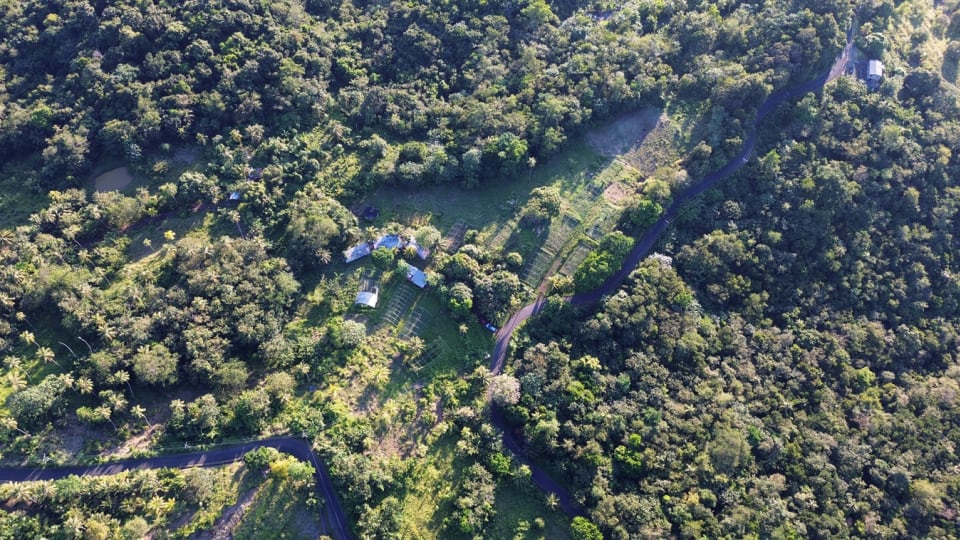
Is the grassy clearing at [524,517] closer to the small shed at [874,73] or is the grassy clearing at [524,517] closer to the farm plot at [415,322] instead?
the farm plot at [415,322]

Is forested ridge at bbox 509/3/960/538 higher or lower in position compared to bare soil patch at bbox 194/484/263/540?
higher

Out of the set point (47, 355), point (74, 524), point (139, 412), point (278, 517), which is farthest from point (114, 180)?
point (278, 517)

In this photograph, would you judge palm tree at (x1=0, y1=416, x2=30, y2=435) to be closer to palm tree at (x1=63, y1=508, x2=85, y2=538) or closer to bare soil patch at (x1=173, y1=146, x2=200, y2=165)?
palm tree at (x1=63, y1=508, x2=85, y2=538)

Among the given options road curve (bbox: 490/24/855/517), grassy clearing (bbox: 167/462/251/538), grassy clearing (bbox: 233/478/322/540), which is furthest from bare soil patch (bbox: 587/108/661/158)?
grassy clearing (bbox: 167/462/251/538)

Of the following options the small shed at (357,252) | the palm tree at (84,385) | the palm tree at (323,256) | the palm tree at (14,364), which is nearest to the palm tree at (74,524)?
the palm tree at (84,385)

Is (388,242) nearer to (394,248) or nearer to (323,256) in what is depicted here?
(394,248)

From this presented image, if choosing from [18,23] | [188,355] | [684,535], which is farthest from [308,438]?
[18,23]

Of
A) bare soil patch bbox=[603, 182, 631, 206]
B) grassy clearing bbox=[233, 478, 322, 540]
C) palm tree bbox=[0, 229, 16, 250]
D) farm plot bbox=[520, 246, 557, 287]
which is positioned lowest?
grassy clearing bbox=[233, 478, 322, 540]

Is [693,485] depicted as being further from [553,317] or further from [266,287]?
[266,287]
